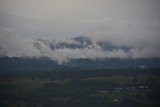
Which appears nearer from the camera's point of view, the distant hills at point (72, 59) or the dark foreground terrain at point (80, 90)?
the dark foreground terrain at point (80, 90)

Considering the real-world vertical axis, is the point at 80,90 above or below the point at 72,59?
below

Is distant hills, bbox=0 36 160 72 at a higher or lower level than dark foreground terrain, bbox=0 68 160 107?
higher

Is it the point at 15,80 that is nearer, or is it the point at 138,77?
the point at 15,80

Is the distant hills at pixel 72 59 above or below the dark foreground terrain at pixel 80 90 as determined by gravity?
above

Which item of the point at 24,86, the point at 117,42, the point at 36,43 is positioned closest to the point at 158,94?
the point at 24,86

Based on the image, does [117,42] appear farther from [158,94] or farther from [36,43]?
[158,94]

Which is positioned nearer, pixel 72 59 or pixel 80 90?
pixel 80 90

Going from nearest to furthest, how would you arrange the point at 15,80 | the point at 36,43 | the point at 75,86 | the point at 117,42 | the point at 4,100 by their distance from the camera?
the point at 4,100, the point at 75,86, the point at 15,80, the point at 36,43, the point at 117,42

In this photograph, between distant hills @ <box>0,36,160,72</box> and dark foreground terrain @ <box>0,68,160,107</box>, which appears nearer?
dark foreground terrain @ <box>0,68,160,107</box>
